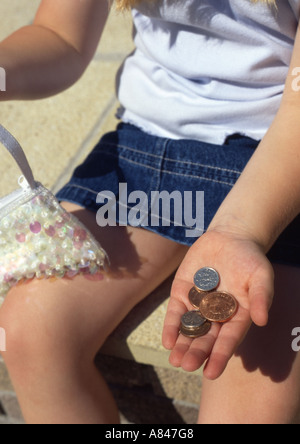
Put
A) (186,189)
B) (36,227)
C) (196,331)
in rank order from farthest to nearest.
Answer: (186,189) → (36,227) → (196,331)

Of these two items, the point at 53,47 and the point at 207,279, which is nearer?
the point at 207,279

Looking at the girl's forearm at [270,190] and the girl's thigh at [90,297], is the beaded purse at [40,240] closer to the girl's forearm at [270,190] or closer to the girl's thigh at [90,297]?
the girl's thigh at [90,297]

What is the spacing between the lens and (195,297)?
40.6 inches

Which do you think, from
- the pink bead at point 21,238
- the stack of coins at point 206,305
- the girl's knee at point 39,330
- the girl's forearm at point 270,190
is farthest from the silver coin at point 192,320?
the pink bead at point 21,238

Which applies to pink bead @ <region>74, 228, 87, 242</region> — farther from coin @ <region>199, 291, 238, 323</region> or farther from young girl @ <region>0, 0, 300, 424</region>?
coin @ <region>199, 291, 238, 323</region>

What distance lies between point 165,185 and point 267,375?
18.5 inches

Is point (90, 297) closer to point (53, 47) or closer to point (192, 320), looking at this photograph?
point (192, 320)

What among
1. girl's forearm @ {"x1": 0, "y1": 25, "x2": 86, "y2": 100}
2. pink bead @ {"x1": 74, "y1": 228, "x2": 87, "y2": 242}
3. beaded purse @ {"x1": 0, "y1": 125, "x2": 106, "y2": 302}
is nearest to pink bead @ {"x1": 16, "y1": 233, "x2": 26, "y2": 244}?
beaded purse @ {"x1": 0, "y1": 125, "x2": 106, "y2": 302}

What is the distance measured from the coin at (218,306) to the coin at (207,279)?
0.01 meters

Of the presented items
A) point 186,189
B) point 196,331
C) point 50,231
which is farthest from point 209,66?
point 196,331

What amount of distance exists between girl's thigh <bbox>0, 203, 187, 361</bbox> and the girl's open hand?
222 millimetres

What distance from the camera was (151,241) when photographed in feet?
4.23

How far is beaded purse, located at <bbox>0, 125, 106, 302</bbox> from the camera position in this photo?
3.85ft
